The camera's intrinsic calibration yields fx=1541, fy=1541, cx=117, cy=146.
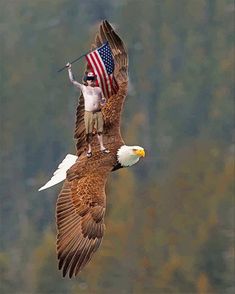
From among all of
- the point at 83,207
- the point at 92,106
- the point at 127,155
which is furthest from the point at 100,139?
the point at 83,207

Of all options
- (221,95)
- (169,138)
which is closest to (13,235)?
(169,138)

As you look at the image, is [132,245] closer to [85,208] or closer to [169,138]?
[169,138]

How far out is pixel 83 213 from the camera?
41.1 ft

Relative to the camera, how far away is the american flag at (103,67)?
12414 mm

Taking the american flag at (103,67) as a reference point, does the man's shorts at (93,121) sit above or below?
below

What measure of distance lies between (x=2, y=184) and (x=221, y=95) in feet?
31.1

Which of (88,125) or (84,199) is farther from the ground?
(88,125)

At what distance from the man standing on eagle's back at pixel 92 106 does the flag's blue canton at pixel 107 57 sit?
0.68ft

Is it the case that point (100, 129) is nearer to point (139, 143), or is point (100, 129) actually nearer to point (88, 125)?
point (88, 125)

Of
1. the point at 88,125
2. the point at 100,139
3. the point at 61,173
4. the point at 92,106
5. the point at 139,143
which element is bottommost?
the point at 61,173

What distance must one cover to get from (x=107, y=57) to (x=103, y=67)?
7.8 inches

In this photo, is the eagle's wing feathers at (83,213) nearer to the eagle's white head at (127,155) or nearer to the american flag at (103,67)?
the eagle's white head at (127,155)

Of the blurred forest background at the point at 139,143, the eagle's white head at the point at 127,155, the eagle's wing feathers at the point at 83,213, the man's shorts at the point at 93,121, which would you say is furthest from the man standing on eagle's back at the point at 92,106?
the blurred forest background at the point at 139,143

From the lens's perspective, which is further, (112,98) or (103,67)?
(112,98)
